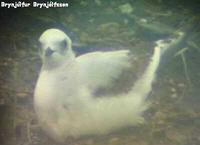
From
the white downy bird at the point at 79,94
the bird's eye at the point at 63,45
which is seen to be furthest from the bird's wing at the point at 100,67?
the bird's eye at the point at 63,45

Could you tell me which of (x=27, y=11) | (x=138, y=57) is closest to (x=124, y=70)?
(x=138, y=57)

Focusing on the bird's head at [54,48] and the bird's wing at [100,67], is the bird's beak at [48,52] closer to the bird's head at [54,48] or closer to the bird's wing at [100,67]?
the bird's head at [54,48]

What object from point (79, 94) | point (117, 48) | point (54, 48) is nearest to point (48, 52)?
point (54, 48)

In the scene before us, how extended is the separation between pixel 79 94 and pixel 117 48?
1.15 feet

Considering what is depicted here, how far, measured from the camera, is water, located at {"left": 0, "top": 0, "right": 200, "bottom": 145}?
7.47ft

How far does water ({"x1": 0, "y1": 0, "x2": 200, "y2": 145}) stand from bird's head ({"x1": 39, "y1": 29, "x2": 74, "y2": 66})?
5cm

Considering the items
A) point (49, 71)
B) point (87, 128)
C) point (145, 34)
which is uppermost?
point (145, 34)

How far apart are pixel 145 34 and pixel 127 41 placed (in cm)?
12

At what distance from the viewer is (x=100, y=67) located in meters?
2.31

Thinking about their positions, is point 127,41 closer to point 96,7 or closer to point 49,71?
point 96,7

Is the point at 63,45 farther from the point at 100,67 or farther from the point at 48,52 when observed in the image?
the point at 100,67

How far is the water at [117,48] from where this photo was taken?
2.28 metres

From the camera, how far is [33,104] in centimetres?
227

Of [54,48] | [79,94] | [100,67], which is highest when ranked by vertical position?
[54,48]
